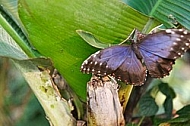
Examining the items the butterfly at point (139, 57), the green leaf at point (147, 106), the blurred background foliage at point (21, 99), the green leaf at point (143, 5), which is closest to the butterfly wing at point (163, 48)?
the butterfly at point (139, 57)

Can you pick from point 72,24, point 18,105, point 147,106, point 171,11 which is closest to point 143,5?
point 171,11

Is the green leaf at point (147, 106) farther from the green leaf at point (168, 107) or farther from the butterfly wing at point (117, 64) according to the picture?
the butterfly wing at point (117, 64)

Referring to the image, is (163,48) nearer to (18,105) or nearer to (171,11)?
(171,11)

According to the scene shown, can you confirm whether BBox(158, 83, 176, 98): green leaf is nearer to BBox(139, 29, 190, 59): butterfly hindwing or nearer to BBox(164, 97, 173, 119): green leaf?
BBox(164, 97, 173, 119): green leaf

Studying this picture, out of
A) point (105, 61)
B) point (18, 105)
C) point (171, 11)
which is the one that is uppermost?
point (171, 11)

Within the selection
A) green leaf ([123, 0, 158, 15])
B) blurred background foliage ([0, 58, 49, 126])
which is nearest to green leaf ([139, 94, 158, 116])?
green leaf ([123, 0, 158, 15])

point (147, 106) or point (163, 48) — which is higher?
point (163, 48)

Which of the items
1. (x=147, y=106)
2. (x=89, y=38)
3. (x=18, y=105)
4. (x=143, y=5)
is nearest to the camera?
(x=89, y=38)
